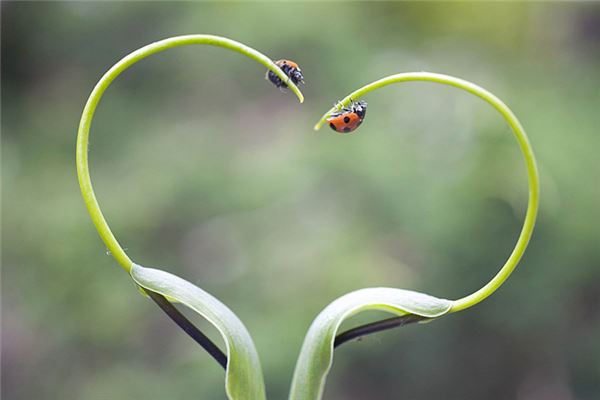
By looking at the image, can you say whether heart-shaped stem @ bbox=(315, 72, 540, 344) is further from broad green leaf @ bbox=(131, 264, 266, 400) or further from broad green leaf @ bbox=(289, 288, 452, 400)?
broad green leaf @ bbox=(131, 264, 266, 400)

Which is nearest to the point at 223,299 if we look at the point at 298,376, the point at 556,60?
the point at 298,376

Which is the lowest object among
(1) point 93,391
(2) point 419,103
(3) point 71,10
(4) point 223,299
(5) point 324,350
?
(1) point 93,391

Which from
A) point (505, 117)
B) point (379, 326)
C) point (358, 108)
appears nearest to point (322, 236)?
point (358, 108)

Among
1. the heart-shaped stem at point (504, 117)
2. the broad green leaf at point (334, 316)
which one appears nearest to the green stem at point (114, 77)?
the heart-shaped stem at point (504, 117)

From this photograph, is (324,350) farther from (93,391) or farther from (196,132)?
(196,132)

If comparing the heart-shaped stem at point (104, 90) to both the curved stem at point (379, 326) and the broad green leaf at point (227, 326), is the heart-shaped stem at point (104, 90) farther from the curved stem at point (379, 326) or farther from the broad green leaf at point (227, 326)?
the curved stem at point (379, 326)

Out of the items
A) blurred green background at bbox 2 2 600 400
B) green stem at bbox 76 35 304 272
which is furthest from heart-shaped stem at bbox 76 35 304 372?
blurred green background at bbox 2 2 600 400

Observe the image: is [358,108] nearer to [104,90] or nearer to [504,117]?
[504,117]
